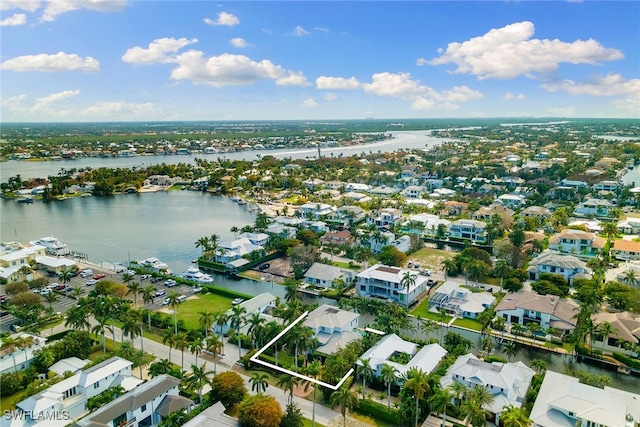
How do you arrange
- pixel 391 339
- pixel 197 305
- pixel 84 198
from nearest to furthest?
1. pixel 391 339
2. pixel 197 305
3. pixel 84 198

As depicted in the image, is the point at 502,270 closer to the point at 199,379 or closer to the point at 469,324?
the point at 469,324

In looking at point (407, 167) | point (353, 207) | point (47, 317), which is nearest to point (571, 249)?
point (353, 207)

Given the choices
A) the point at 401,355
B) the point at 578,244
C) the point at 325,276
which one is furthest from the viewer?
the point at 578,244

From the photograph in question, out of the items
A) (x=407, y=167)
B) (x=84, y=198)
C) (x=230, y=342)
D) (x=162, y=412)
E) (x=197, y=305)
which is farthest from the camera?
(x=407, y=167)

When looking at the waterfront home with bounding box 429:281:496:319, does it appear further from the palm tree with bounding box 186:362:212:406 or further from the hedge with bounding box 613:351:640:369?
the palm tree with bounding box 186:362:212:406

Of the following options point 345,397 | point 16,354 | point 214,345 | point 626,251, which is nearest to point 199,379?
point 214,345

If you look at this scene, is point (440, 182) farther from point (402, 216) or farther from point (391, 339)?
point (391, 339)

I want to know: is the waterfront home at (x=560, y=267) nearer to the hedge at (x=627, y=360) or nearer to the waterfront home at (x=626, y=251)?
the waterfront home at (x=626, y=251)

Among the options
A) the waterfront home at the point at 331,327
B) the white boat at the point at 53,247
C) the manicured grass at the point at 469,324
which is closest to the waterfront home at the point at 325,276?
the waterfront home at the point at 331,327
